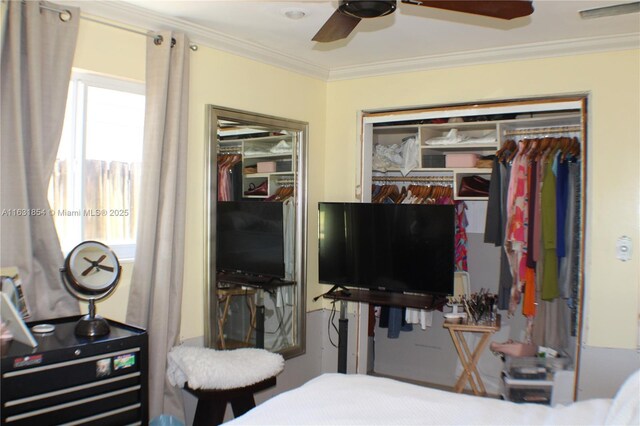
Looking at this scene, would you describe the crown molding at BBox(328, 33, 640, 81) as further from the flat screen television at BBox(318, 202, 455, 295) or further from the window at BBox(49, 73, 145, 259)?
the window at BBox(49, 73, 145, 259)

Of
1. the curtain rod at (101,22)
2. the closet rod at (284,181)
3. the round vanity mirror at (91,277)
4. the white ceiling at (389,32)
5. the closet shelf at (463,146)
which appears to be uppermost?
the white ceiling at (389,32)

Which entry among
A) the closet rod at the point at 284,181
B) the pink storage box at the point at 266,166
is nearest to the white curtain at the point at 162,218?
the pink storage box at the point at 266,166

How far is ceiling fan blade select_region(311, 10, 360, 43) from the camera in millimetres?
2159

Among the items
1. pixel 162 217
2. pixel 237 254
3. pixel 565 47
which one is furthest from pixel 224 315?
pixel 565 47

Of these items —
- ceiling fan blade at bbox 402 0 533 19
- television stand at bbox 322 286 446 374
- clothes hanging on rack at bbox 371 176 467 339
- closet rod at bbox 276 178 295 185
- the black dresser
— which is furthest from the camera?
clothes hanging on rack at bbox 371 176 467 339

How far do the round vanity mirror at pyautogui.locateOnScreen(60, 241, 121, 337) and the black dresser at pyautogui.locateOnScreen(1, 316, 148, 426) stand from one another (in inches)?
2.6

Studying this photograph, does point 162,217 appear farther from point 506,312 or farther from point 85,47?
point 506,312

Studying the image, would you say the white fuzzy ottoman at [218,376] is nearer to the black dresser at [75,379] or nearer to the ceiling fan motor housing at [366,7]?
the black dresser at [75,379]

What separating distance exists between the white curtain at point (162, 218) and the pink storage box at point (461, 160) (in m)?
2.08

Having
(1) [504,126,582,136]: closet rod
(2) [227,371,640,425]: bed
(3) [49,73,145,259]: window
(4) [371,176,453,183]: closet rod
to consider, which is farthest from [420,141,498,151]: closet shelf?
(2) [227,371,640,425]: bed

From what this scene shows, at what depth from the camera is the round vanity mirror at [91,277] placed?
2.43m

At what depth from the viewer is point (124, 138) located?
2.98 meters

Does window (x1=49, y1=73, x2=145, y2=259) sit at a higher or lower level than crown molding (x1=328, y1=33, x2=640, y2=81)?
lower

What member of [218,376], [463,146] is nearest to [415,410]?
[218,376]
